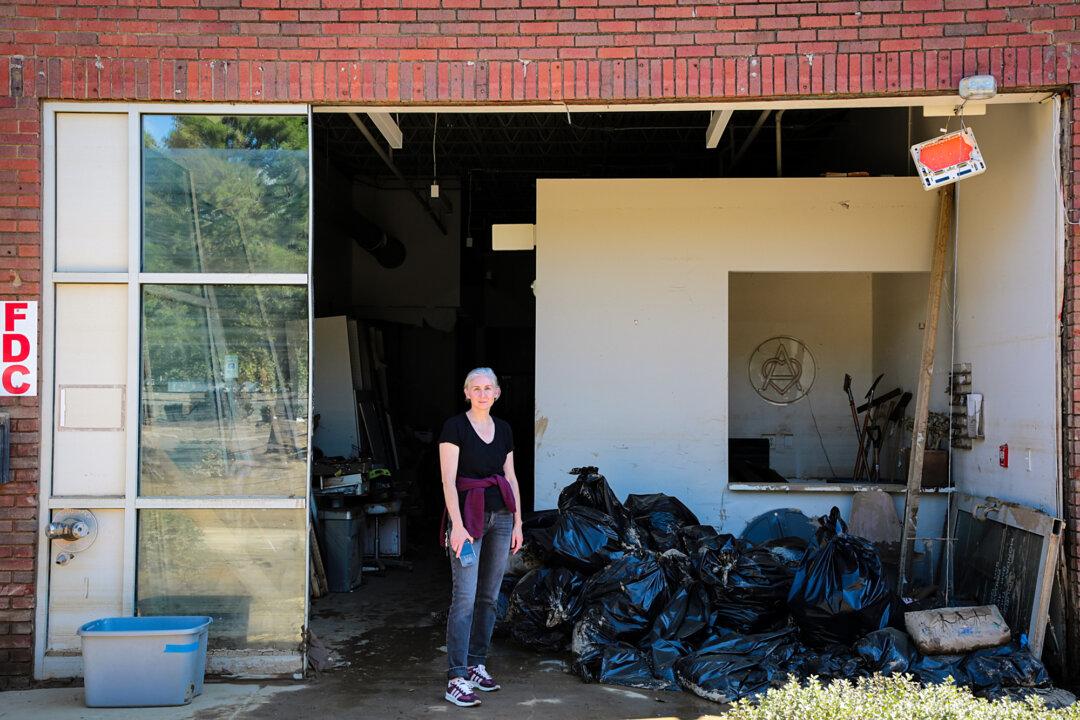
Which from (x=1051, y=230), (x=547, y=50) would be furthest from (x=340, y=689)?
(x=1051, y=230)

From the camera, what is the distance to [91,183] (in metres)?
5.16

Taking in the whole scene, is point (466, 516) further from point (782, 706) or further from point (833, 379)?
point (833, 379)

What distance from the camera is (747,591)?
549 centimetres

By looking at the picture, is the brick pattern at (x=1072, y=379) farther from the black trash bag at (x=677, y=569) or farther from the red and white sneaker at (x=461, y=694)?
the red and white sneaker at (x=461, y=694)

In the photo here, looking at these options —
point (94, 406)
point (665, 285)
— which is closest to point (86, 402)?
point (94, 406)

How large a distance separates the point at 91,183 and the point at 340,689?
3.20 m

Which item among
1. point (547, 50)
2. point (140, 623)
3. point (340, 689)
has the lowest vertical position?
point (340, 689)

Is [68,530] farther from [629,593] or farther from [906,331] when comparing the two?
[906,331]

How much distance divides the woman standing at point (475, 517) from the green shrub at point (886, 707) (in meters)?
1.74

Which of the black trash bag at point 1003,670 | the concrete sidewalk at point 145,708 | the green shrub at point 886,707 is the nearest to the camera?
the green shrub at point 886,707

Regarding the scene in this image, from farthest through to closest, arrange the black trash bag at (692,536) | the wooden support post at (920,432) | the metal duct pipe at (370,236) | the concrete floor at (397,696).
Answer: the metal duct pipe at (370,236)
the wooden support post at (920,432)
the black trash bag at (692,536)
the concrete floor at (397,696)

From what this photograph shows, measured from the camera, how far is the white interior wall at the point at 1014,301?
5309mm

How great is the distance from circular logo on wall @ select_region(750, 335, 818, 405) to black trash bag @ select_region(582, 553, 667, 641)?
4.72 m

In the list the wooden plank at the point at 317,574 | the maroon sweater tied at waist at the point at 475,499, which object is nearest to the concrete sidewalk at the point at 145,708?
the maroon sweater tied at waist at the point at 475,499
